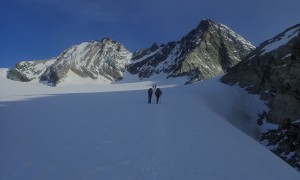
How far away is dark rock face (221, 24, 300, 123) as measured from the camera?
37.5 m

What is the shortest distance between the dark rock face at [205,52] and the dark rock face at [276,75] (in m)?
79.4

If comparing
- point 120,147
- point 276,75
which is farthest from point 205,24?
point 120,147

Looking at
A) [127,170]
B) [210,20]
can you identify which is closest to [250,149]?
[127,170]

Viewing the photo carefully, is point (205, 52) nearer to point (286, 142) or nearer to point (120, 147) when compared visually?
point (286, 142)

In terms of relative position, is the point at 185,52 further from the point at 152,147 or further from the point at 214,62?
the point at 152,147

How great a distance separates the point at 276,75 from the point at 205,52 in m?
121

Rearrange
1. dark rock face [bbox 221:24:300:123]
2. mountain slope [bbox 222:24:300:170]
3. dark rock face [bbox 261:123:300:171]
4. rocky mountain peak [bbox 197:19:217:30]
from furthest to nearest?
A: rocky mountain peak [bbox 197:19:217:30] → dark rock face [bbox 221:24:300:123] → mountain slope [bbox 222:24:300:170] → dark rock face [bbox 261:123:300:171]

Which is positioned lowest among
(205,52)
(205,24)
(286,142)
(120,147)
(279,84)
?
(286,142)

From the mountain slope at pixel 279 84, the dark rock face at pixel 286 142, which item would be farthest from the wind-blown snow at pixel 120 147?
the mountain slope at pixel 279 84

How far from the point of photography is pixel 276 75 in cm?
4406

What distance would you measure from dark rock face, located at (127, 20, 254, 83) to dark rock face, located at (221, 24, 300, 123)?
79386 millimetres

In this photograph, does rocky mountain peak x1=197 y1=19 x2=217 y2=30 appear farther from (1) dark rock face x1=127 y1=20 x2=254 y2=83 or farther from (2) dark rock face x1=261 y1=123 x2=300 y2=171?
(2) dark rock face x1=261 y1=123 x2=300 y2=171

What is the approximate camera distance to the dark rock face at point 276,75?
3747cm

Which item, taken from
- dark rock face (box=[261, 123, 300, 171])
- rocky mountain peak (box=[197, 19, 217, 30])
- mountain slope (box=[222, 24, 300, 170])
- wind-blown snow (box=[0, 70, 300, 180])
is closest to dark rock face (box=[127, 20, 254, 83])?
rocky mountain peak (box=[197, 19, 217, 30])
